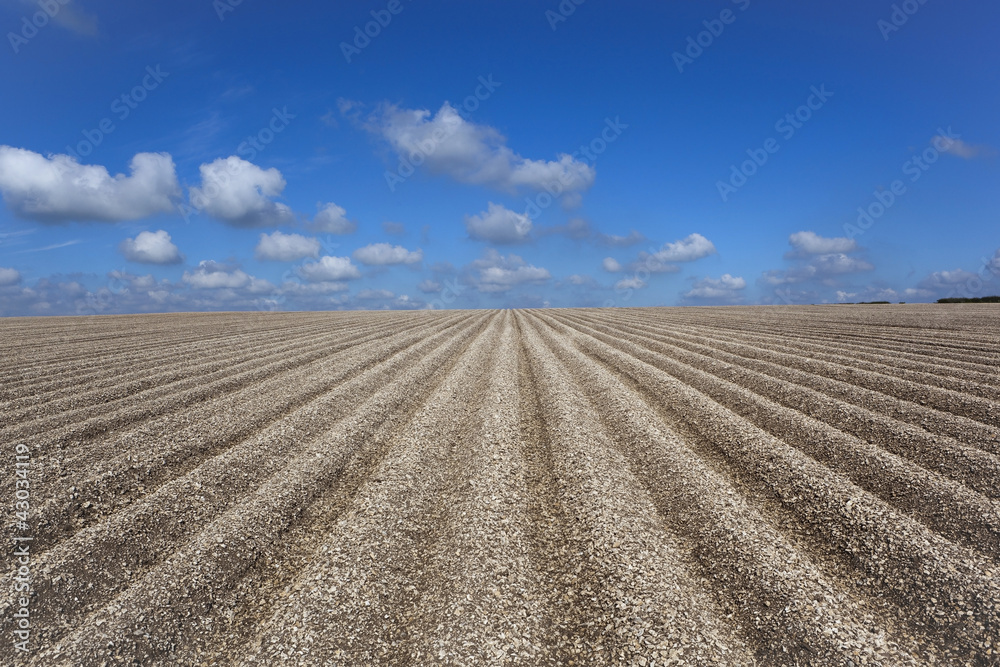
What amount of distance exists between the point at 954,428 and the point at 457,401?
10254mm

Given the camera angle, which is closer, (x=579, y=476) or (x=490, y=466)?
(x=579, y=476)

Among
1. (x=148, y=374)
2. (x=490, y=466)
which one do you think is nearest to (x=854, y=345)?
(x=490, y=466)

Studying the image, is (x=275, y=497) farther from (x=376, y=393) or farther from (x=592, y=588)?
(x=376, y=393)

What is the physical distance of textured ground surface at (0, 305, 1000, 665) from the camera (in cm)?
432

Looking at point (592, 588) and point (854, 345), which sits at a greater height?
point (854, 345)

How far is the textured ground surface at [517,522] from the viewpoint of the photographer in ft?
14.2

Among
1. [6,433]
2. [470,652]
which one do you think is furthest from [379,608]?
[6,433]

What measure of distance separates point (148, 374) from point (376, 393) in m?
8.55

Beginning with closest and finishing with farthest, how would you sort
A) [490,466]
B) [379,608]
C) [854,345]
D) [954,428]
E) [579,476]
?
[379,608] < [579,476] < [490,466] < [954,428] < [854,345]

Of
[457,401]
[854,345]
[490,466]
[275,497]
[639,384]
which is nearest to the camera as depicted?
[275,497]

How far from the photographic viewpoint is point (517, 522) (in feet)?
20.2

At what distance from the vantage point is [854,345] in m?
19.2

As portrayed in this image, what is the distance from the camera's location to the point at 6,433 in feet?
30.5

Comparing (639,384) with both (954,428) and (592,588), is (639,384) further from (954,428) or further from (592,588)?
(592,588)
